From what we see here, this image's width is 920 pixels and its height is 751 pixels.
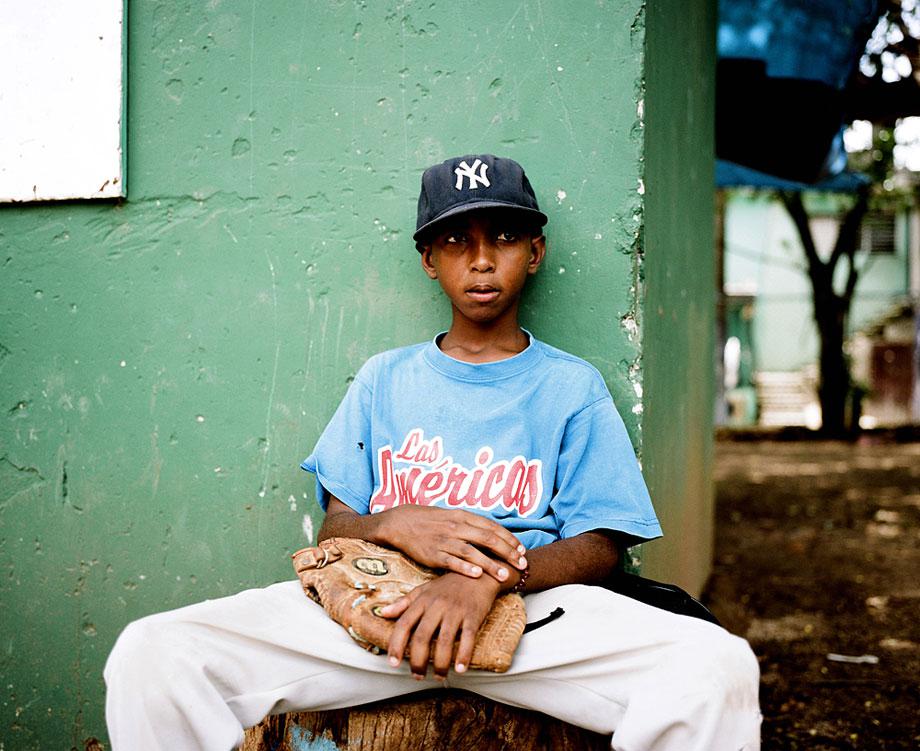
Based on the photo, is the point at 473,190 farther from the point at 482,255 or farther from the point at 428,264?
the point at 428,264

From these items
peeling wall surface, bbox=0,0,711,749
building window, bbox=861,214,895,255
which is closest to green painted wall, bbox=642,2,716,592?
peeling wall surface, bbox=0,0,711,749

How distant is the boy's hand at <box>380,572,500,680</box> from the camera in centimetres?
177

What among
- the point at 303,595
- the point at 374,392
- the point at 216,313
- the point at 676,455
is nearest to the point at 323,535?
the point at 303,595

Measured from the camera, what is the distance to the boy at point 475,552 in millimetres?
1708

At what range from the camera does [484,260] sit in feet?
7.54

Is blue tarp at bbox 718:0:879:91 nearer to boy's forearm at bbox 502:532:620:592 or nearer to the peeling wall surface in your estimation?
the peeling wall surface

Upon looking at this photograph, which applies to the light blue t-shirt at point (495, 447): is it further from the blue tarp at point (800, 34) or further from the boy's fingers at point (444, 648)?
the blue tarp at point (800, 34)

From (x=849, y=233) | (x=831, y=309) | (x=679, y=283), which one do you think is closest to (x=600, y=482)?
(x=679, y=283)

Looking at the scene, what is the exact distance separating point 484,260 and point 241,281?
34.4 inches

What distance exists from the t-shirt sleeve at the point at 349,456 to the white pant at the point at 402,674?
Answer: 33cm

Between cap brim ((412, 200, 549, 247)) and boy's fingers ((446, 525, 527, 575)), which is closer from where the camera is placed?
boy's fingers ((446, 525, 527, 575))

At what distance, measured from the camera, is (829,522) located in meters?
6.95

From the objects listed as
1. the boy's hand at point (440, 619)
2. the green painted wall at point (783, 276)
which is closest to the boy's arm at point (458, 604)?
the boy's hand at point (440, 619)

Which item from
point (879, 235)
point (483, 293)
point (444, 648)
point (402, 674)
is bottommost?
point (402, 674)
